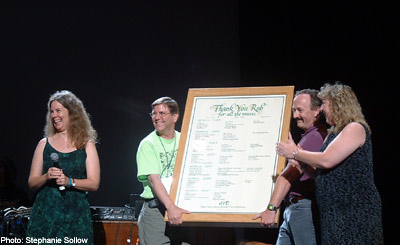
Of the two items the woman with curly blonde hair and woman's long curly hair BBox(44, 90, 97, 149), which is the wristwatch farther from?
woman's long curly hair BBox(44, 90, 97, 149)

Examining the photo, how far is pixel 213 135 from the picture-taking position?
3514 millimetres

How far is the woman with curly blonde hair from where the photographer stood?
→ 287 centimetres

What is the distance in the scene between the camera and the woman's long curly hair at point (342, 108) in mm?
2998

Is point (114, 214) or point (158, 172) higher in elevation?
point (158, 172)

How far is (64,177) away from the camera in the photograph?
328cm

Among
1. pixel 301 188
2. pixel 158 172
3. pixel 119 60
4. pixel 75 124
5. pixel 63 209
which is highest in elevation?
pixel 119 60

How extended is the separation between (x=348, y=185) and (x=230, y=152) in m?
0.80

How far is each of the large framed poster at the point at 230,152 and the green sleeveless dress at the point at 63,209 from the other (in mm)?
570

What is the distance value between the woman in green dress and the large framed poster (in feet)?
1.82

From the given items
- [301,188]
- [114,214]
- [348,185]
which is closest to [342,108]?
[348,185]

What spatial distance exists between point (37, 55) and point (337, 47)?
2852 mm

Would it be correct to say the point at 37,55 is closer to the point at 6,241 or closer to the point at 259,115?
the point at 6,241

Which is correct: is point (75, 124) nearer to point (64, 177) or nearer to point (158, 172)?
point (64, 177)

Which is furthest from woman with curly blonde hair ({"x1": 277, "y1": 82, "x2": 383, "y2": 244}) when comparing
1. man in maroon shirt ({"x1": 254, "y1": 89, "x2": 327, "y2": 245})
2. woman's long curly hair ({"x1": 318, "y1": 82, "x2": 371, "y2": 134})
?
man in maroon shirt ({"x1": 254, "y1": 89, "x2": 327, "y2": 245})
